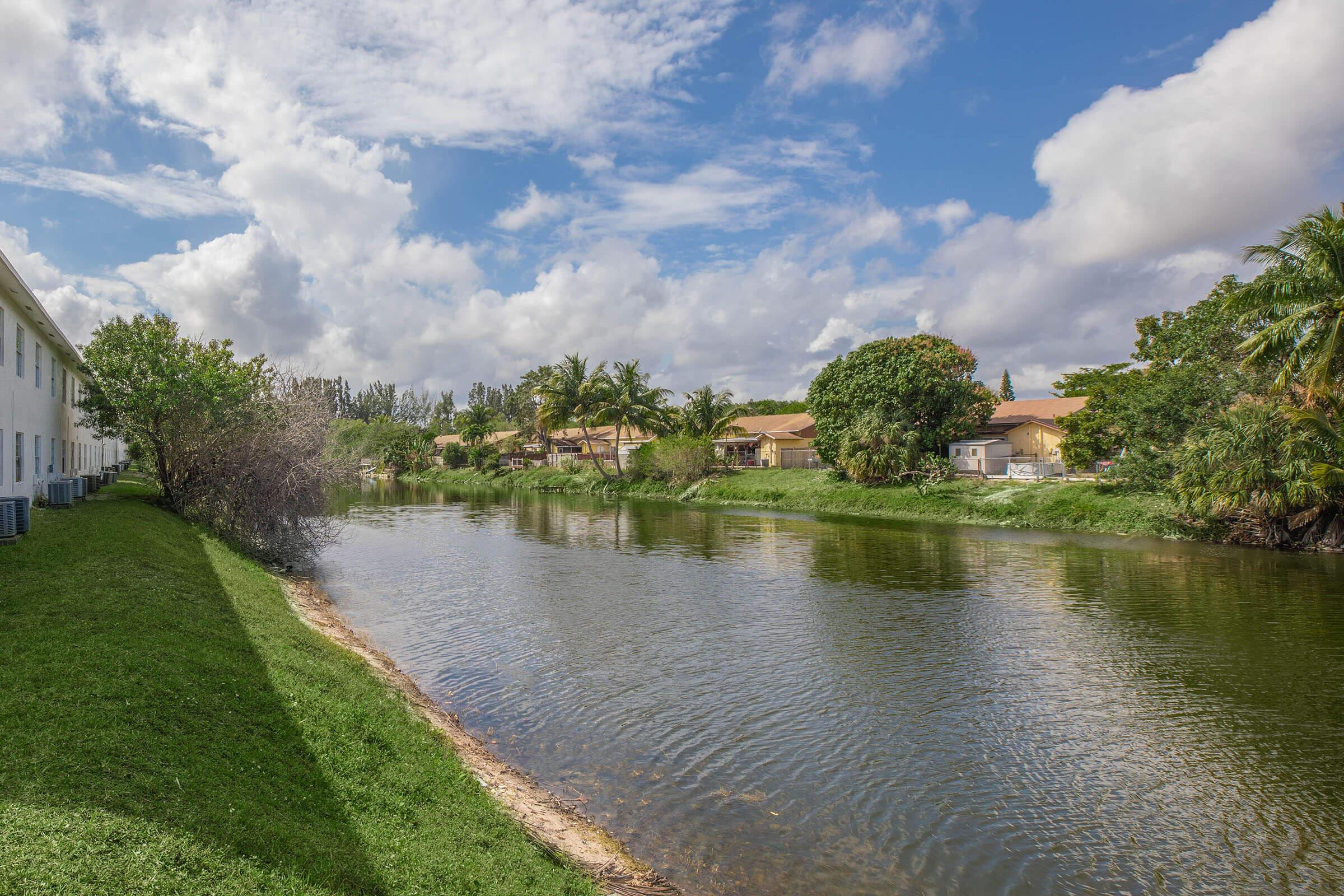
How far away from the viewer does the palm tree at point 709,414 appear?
5753 centimetres

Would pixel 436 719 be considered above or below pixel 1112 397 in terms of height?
below

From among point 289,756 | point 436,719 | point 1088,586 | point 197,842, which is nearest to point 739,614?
point 436,719

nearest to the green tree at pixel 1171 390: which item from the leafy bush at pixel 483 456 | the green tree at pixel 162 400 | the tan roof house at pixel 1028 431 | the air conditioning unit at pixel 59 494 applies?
the tan roof house at pixel 1028 431

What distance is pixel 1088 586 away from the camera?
19.3 metres

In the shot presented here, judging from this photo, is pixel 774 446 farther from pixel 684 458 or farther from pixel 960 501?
pixel 960 501

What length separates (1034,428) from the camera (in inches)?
1969

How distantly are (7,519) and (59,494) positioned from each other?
815cm

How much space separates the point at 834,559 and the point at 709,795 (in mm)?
16880

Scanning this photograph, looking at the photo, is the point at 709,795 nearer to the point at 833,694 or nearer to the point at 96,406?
the point at 833,694

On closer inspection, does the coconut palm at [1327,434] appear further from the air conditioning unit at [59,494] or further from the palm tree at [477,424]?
the palm tree at [477,424]

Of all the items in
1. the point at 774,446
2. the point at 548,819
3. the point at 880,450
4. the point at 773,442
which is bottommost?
the point at 548,819

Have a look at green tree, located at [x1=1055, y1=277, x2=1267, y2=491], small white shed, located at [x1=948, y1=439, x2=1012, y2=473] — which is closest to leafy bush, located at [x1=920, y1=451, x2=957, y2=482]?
small white shed, located at [x1=948, y1=439, x2=1012, y2=473]

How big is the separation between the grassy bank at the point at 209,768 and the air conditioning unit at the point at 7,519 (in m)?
3.07

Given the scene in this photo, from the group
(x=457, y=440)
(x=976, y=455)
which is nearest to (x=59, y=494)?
(x=976, y=455)
